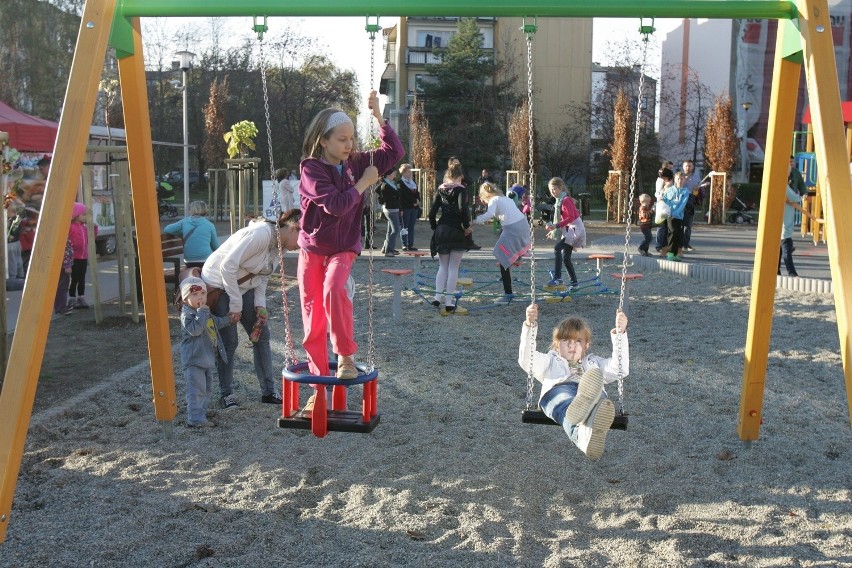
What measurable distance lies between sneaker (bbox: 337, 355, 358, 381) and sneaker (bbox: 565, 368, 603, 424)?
117 centimetres

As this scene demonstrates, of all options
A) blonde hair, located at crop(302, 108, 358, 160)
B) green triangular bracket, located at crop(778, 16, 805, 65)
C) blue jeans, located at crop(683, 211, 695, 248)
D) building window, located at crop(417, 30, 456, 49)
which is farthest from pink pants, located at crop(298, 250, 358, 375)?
building window, located at crop(417, 30, 456, 49)

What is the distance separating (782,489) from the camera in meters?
4.91

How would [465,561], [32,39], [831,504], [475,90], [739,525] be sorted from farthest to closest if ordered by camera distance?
[475,90]
[32,39]
[831,504]
[739,525]
[465,561]

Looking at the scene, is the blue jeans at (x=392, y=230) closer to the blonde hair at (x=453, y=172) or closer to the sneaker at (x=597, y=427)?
the blonde hair at (x=453, y=172)

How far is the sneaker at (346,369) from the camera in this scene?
5.05 metres

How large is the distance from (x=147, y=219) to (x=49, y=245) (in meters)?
1.20

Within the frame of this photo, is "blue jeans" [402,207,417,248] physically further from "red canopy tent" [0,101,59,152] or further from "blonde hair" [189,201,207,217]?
"blonde hair" [189,201,207,217]

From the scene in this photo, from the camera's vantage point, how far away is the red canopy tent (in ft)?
44.8

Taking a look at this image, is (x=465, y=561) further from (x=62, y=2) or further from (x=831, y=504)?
(x=62, y=2)

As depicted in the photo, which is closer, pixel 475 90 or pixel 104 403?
pixel 104 403

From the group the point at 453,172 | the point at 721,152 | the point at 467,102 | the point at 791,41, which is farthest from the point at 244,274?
the point at 467,102

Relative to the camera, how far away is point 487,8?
4906 millimetres

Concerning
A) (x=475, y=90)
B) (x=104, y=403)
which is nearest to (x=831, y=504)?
(x=104, y=403)

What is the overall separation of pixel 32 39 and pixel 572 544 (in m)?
34.7
